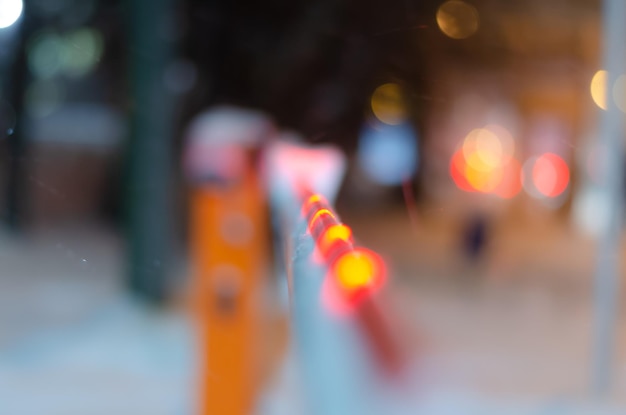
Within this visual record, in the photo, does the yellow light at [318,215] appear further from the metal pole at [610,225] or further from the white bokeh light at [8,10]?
the white bokeh light at [8,10]

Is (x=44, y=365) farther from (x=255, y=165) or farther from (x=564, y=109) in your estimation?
(x=564, y=109)

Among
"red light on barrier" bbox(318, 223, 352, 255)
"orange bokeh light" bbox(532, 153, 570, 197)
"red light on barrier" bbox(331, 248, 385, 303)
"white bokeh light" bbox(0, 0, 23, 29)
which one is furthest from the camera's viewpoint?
"orange bokeh light" bbox(532, 153, 570, 197)

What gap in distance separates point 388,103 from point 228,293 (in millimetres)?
8327

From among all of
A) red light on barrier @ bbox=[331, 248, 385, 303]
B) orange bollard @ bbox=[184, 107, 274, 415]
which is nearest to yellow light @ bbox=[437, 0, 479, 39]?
orange bollard @ bbox=[184, 107, 274, 415]

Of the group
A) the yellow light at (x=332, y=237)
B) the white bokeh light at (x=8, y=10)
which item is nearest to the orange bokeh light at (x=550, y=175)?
the white bokeh light at (x=8, y=10)

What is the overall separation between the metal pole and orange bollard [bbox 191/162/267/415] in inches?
99.9

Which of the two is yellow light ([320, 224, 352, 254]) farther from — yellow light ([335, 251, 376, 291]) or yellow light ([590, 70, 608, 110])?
yellow light ([590, 70, 608, 110])

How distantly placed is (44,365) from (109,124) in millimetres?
12719

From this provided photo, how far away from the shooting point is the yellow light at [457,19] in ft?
39.6

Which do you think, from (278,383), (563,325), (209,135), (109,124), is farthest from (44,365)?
(109,124)

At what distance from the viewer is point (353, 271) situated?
70.9 inches

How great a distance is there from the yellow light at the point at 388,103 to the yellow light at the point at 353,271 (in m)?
11.5

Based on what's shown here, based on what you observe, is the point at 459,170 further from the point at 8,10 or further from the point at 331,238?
the point at 331,238

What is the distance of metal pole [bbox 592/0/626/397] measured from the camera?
21.9ft
